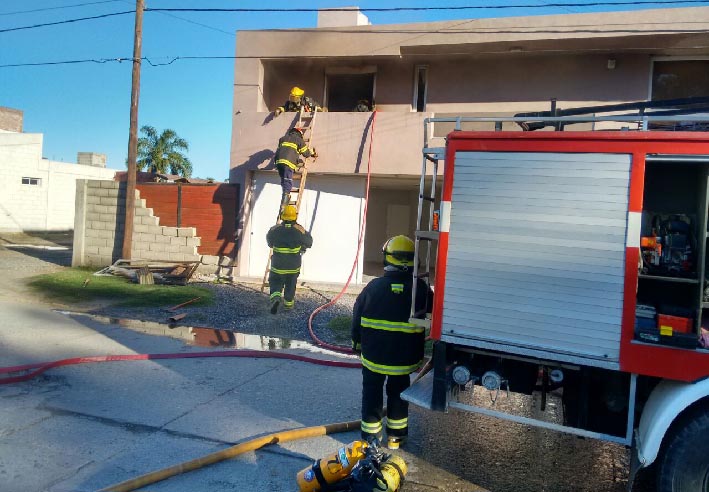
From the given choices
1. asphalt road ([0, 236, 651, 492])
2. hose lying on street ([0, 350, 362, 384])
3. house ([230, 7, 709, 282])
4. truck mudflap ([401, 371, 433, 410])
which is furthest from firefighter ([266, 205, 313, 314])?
truck mudflap ([401, 371, 433, 410])

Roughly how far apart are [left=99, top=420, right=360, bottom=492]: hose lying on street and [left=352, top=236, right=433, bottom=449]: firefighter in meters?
0.38

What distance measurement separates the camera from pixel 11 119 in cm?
3775

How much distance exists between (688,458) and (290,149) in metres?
8.98

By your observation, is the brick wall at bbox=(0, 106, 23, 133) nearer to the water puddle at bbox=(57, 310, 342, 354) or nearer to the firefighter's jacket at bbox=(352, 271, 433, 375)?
the water puddle at bbox=(57, 310, 342, 354)

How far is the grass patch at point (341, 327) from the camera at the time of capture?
8.05 meters

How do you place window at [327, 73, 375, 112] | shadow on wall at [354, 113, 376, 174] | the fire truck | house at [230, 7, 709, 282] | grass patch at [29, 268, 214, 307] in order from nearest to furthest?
the fire truck < grass patch at [29, 268, 214, 307] < house at [230, 7, 709, 282] < shadow on wall at [354, 113, 376, 174] < window at [327, 73, 375, 112]

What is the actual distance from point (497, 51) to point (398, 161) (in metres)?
3.22

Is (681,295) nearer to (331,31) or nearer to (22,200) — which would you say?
(331,31)

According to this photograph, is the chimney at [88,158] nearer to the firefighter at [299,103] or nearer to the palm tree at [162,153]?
the palm tree at [162,153]

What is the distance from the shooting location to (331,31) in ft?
40.9

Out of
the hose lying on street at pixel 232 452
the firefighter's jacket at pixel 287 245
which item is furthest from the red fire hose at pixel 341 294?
the hose lying on street at pixel 232 452

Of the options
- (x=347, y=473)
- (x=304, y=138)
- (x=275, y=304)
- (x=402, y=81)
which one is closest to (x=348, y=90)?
(x=402, y=81)

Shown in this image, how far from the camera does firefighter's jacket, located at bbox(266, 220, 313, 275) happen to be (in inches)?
361

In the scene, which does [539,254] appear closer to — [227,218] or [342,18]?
[227,218]
